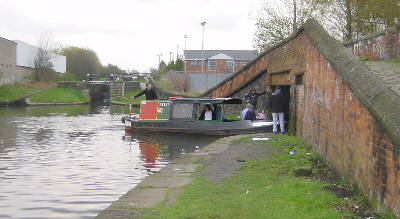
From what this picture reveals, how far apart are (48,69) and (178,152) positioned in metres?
51.6

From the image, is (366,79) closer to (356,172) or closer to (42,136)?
(356,172)

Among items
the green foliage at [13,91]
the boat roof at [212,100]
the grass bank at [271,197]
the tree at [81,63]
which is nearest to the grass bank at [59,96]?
the green foliage at [13,91]

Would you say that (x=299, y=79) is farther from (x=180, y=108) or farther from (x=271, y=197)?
(x=180, y=108)

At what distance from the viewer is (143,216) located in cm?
581

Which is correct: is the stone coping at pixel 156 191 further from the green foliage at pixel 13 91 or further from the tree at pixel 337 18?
the green foliage at pixel 13 91

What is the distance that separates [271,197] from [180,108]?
13.3 m

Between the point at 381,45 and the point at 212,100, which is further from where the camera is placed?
the point at 212,100

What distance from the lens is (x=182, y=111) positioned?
1941 centimetres

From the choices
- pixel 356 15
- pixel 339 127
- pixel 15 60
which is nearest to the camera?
pixel 339 127

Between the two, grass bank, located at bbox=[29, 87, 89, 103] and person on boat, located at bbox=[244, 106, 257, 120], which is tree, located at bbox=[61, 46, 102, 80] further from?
person on boat, located at bbox=[244, 106, 257, 120]

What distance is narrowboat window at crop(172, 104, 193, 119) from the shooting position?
19203 mm

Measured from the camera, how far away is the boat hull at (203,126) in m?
16.9

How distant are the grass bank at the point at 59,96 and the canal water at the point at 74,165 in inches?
1170

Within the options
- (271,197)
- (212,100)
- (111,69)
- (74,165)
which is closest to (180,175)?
(271,197)
